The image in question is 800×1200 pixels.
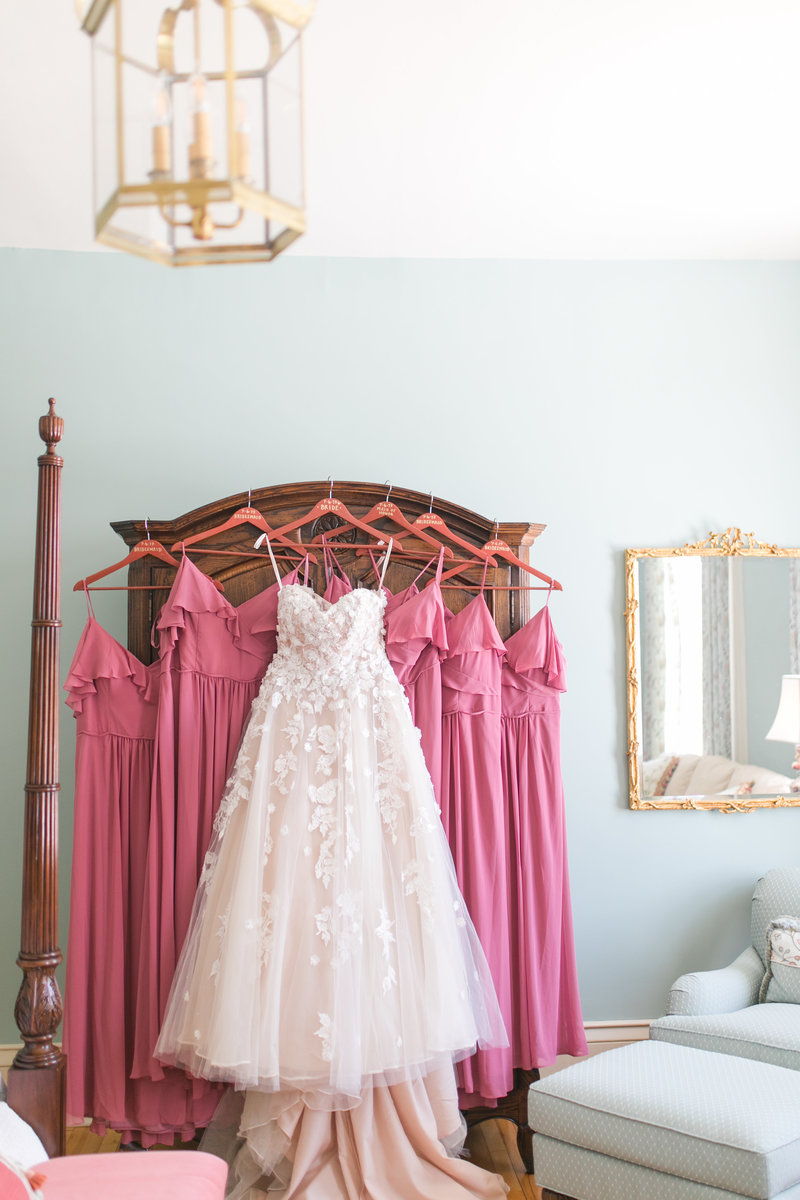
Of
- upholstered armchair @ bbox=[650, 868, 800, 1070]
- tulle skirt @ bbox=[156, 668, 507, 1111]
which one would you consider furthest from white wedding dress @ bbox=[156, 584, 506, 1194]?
upholstered armchair @ bbox=[650, 868, 800, 1070]

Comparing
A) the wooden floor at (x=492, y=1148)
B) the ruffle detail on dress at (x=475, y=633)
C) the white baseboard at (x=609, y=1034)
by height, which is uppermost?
the ruffle detail on dress at (x=475, y=633)

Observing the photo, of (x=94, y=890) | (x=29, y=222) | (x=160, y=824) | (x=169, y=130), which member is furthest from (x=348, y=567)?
(x=169, y=130)

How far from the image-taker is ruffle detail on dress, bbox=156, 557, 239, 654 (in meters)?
2.72

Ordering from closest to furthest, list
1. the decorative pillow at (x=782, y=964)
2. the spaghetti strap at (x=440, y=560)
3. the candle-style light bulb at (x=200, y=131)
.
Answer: the candle-style light bulb at (x=200, y=131), the spaghetti strap at (x=440, y=560), the decorative pillow at (x=782, y=964)

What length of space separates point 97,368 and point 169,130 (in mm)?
2344

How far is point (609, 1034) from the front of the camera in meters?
3.41

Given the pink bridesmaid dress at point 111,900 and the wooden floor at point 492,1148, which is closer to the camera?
the pink bridesmaid dress at point 111,900

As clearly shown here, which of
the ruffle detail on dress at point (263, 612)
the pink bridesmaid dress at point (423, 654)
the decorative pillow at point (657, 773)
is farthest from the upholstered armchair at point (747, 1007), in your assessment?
the ruffle detail on dress at point (263, 612)

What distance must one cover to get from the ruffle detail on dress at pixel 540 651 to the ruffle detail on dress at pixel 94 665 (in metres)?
1.14

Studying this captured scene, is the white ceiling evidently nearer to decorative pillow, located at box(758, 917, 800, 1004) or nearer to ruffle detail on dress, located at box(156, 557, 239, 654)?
ruffle detail on dress, located at box(156, 557, 239, 654)

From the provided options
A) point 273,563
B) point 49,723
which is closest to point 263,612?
point 273,563

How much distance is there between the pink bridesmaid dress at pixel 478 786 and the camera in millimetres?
2822

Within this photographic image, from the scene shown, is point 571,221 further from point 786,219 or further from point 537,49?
point 537,49

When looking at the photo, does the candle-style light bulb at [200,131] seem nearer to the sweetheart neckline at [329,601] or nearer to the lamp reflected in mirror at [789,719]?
the sweetheart neckline at [329,601]
